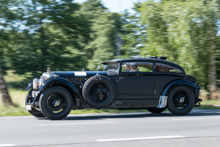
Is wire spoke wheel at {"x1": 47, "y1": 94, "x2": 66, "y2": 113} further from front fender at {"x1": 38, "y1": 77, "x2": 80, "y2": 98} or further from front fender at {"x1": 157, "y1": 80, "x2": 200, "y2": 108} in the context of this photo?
front fender at {"x1": 157, "y1": 80, "x2": 200, "y2": 108}

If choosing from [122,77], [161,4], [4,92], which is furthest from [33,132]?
[161,4]

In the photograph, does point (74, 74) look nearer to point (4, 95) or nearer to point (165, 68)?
point (165, 68)

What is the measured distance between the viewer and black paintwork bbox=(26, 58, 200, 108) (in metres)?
8.45

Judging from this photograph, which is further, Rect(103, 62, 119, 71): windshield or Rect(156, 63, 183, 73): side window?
Rect(156, 63, 183, 73): side window

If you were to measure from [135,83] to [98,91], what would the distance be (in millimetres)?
1101

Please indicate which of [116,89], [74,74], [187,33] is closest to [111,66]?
[116,89]

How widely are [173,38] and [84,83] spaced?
8332 millimetres

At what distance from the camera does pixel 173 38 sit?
15602 millimetres

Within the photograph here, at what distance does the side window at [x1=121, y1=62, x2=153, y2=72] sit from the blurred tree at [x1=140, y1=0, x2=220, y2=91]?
6.19m

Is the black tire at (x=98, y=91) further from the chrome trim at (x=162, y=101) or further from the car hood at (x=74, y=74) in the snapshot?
the chrome trim at (x=162, y=101)

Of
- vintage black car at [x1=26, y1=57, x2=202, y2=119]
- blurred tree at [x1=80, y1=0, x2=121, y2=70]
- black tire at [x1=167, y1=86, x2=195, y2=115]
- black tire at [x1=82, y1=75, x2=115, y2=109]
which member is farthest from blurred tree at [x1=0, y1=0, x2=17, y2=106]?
blurred tree at [x1=80, y1=0, x2=121, y2=70]

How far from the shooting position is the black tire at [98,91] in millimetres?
8336

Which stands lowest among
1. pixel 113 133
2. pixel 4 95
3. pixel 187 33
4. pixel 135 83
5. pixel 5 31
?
pixel 113 133

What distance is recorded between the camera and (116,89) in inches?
342
